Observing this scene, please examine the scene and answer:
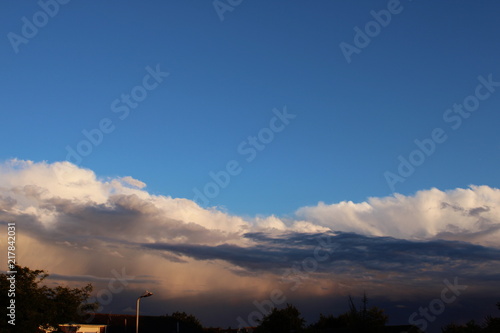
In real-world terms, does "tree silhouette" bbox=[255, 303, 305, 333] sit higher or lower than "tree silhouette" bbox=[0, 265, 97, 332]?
lower

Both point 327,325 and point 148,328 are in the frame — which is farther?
point 327,325

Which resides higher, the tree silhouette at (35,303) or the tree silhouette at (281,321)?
the tree silhouette at (35,303)

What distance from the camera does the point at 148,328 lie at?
66938 millimetres

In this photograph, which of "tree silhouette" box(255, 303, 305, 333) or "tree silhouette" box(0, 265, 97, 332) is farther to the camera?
"tree silhouette" box(255, 303, 305, 333)

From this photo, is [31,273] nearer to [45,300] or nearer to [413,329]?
[45,300]

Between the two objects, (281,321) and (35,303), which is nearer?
(35,303)

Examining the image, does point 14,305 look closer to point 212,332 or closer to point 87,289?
point 87,289

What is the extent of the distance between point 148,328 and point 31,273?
29.1 m

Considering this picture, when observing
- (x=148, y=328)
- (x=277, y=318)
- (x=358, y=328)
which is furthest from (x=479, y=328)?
(x=277, y=318)

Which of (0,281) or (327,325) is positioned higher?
(0,281)

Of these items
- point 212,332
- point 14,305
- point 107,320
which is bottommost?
point 212,332

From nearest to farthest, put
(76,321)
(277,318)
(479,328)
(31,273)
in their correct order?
1. (479,328)
2. (31,273)
3. (76,321)
4. (277,318)

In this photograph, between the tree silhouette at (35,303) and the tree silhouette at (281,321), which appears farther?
the tree silhouette at (281,321)

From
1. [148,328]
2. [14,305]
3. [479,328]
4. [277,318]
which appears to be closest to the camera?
[479,328]
